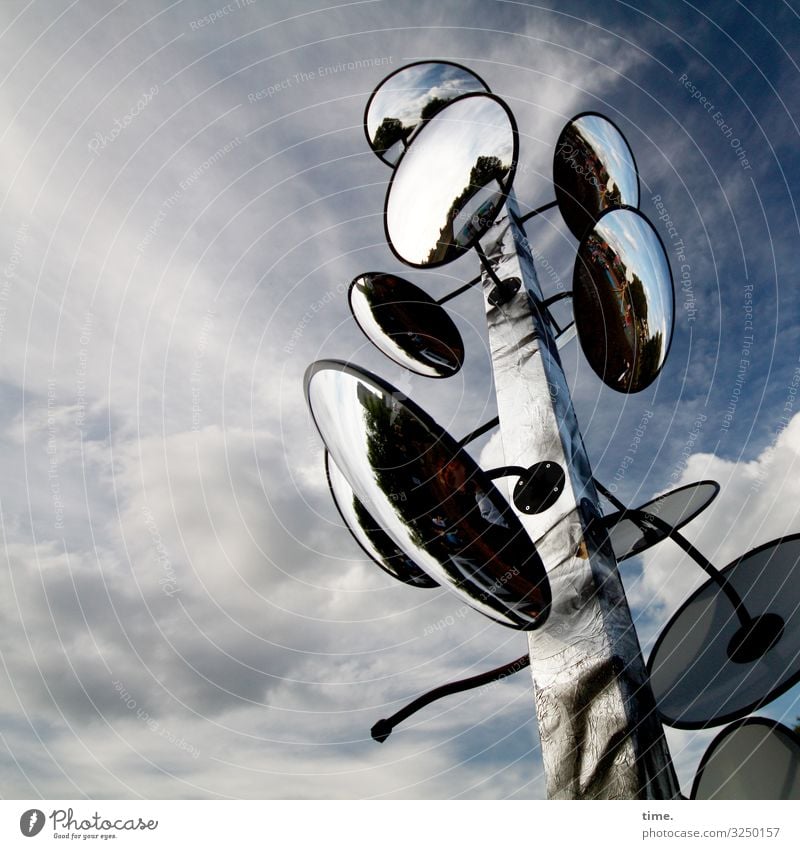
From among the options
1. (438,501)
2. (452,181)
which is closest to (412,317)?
(452,181)

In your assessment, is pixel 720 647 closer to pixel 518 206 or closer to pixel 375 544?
pixel 375 544

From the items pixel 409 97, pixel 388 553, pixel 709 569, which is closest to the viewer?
pixel 709 569

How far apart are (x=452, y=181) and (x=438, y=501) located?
2.98m

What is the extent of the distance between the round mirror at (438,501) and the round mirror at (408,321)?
2.62 metres

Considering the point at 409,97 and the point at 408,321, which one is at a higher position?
the point at 409,97

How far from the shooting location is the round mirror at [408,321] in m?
5.41

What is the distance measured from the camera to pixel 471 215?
4.59 m

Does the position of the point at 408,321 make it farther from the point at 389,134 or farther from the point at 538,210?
the point at 389,134

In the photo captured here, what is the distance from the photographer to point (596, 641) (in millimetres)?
2602

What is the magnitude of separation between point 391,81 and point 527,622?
276 inches

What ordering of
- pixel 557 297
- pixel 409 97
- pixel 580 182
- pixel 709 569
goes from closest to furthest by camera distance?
pixel 709 569 < pixel 557 297 < pixel 580 182 < pixel 409 97

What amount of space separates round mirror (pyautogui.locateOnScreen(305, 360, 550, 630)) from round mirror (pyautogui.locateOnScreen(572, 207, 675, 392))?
1.98m

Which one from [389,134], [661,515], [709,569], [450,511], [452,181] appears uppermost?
[389,134]

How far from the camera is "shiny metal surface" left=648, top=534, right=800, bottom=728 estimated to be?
347 centimetres
